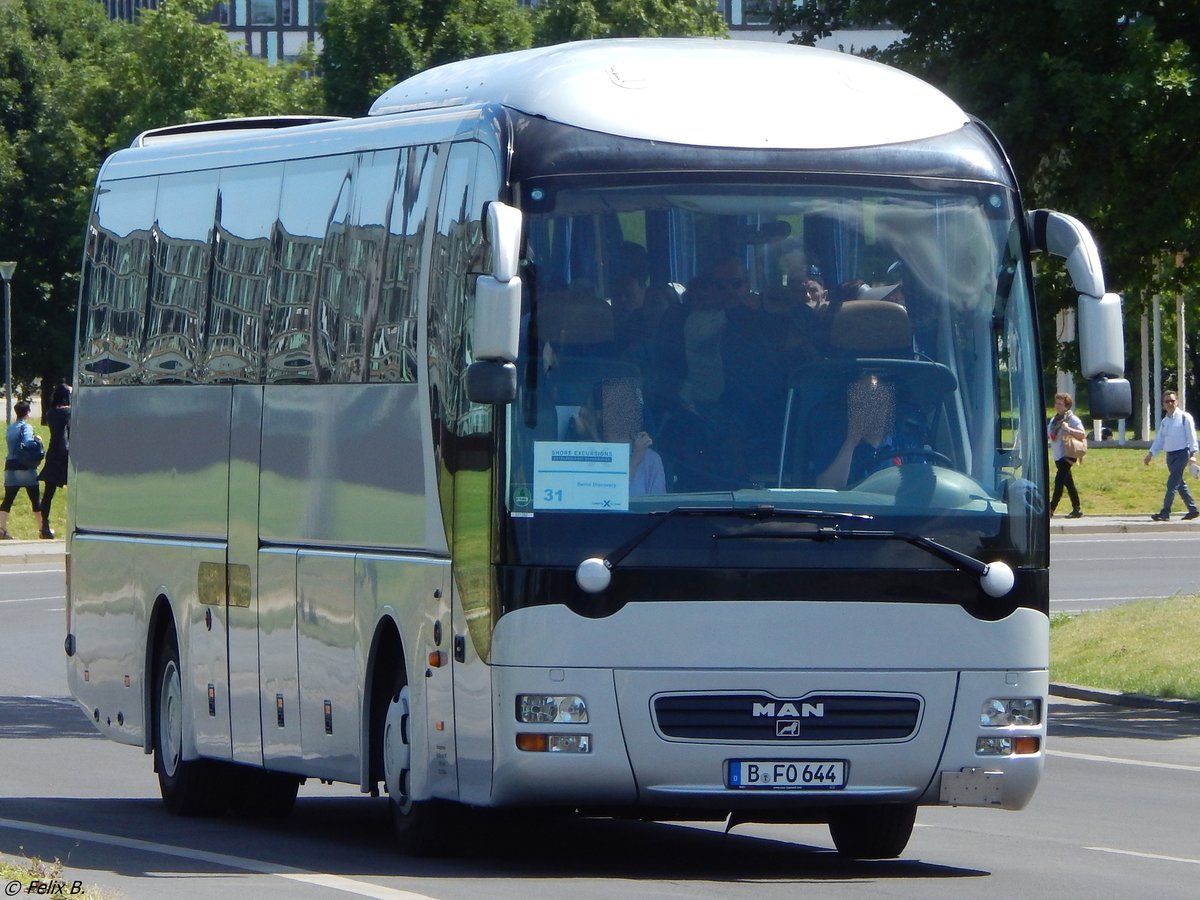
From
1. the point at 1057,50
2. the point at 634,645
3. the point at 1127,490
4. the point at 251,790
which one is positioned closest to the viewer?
the point at 634,645

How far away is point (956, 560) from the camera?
996 cm

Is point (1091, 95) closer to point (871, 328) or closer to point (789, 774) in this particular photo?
point (871, 328)

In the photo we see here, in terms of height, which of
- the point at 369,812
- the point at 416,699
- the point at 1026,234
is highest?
the point at 1026,234

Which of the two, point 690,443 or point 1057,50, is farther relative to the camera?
point 1057,50

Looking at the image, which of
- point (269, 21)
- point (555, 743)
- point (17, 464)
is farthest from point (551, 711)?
point (269, 21)

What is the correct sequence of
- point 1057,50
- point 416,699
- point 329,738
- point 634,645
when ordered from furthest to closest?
point 1057,50 < point 329,738 < point 416,699 < point 634,645

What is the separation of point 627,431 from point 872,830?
2383 mm

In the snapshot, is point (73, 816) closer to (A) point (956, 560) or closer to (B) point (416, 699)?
(B) point (416, 699)

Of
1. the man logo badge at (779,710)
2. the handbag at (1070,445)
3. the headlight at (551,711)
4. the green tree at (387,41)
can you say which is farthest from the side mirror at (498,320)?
the green tree at (387,41)

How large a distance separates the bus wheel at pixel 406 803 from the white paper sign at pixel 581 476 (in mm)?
1327

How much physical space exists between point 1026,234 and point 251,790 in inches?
206

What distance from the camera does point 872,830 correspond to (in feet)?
36.5

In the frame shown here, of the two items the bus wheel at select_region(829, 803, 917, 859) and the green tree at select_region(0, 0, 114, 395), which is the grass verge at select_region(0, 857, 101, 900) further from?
the green tree at select_region(0, 0, 114, 395)

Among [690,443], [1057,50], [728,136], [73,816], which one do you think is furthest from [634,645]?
[1057,50]
